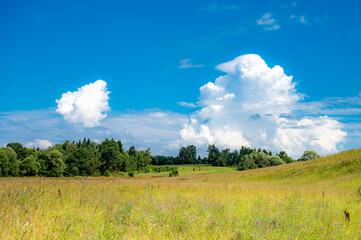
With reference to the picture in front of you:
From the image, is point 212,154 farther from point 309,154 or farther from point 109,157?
point 109,157

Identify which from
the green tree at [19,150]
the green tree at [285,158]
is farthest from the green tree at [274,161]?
the green tree at [19,150]

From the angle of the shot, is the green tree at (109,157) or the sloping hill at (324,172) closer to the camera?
the sloping hill at (324,172)

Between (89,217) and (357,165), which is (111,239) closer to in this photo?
(89,217)

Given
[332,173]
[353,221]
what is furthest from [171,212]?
[332,173]

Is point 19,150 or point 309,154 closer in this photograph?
point 19,150

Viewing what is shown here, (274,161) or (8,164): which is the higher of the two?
(274,161)

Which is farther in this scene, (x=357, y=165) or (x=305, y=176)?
(x=305, y=176)

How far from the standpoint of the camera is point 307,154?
383 feet

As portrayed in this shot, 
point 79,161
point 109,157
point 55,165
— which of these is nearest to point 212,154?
point 109,157

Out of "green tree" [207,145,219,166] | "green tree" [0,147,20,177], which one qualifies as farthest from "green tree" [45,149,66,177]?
"green tree" [207,145,219,166]

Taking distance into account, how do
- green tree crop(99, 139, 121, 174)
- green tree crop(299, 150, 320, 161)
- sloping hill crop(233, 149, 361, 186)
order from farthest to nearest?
green tree crop(299, 150, 320, 161) < green tree crop(99, 139, 121, 174) < sloping hill crop(233, 149, 361, 186)

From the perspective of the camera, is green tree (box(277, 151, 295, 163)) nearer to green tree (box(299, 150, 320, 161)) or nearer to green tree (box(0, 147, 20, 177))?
green tree (box(299, 150, 320, 161))

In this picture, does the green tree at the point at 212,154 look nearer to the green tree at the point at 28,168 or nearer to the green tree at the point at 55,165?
the green tree at the point at 55,165

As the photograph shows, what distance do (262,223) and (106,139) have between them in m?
91.8
